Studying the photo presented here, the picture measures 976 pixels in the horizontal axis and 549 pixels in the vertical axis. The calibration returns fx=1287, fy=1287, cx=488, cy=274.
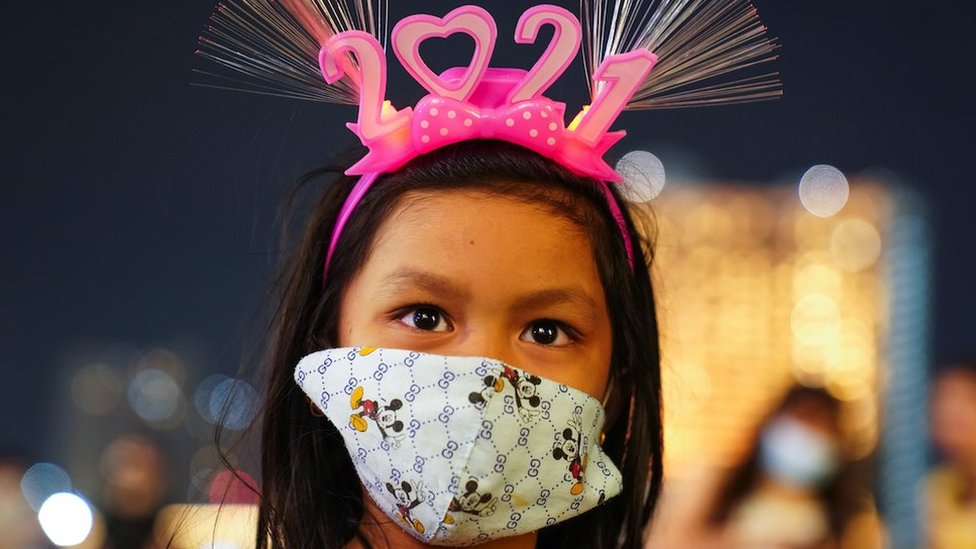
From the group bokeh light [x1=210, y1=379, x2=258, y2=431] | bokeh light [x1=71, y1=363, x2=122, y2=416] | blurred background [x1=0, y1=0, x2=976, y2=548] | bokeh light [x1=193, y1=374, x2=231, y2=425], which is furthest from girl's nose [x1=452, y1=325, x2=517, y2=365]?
bokeh light [x1=71, y1=363, x2=122, y2=416]

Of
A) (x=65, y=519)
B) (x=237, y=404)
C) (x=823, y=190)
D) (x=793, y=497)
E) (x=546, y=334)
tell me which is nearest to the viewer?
(x=546, y=334)

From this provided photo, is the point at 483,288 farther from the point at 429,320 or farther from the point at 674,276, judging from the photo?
the point at 674,276

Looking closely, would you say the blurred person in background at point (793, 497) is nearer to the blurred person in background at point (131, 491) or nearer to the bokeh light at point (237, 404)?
the blurred person in background at point (131, 491)

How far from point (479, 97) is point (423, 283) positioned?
237mm

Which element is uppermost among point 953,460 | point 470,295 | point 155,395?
point 470,295

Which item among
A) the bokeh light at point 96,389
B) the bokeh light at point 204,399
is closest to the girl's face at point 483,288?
the bokeh light at point 204,399

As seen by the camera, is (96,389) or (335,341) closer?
(335,341)

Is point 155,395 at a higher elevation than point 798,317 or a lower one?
lower

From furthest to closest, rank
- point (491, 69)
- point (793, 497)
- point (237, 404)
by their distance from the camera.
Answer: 1. point (793, 497)
2. point (237, 404)
3. point (491, 69)

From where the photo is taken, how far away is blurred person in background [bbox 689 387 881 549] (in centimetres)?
359

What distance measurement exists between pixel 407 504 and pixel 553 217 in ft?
1.06

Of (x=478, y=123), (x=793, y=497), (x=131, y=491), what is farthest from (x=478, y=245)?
(x=131, y=491)

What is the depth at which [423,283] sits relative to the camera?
1.20 metres

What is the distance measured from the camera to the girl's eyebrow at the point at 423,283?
46.9 inches
